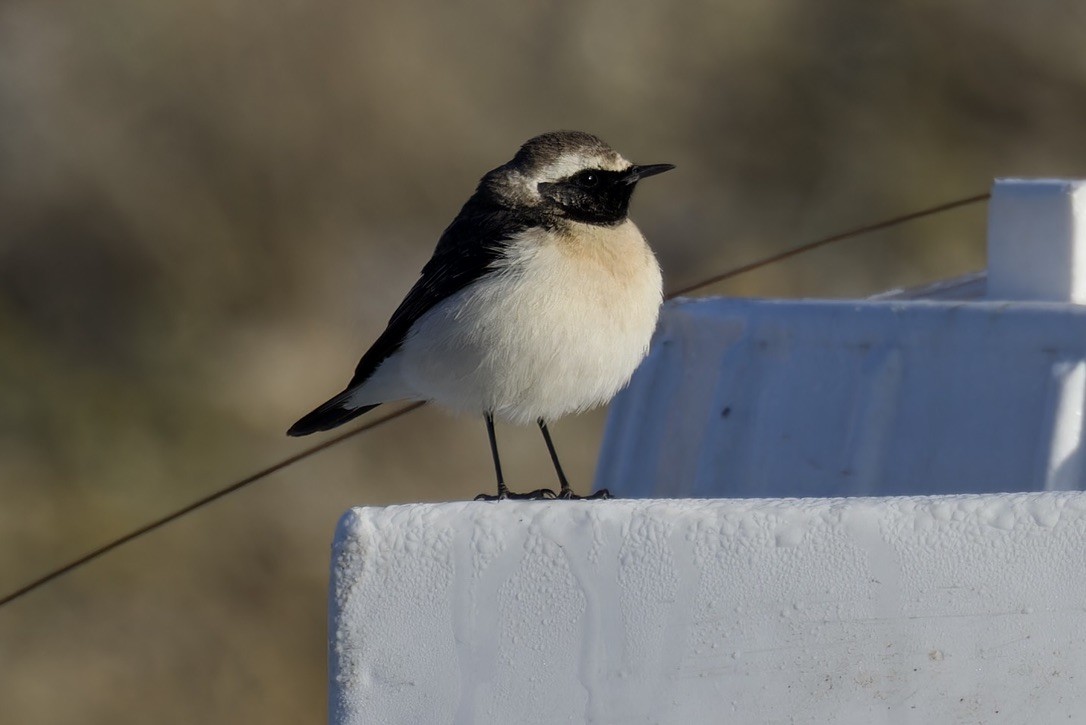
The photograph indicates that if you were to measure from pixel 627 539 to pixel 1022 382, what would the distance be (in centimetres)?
114

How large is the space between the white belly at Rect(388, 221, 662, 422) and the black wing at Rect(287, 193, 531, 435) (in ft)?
0.21

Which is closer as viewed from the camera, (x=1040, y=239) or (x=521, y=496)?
(x=521, y=496)

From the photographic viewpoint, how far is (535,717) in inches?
70.2

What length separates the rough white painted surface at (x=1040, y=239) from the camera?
9.96 feet

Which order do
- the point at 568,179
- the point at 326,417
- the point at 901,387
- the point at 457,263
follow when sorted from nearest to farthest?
the point at 901,387 < the point at 457,263 < the point at 568,179 < the point at 326,417

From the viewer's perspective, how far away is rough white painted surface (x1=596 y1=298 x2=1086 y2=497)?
2.63m

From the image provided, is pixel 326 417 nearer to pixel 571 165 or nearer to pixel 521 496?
pixel 571 165

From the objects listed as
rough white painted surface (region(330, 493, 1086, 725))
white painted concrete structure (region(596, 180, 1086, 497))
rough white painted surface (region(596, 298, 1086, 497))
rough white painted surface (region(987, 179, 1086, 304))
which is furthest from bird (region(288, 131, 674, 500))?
rough white painted surface (region(330, 493, 1086, 725))

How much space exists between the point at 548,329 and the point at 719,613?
1.55 m

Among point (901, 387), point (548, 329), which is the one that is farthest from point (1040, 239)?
point (548, 329)

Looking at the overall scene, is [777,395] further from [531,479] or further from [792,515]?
[531,479]

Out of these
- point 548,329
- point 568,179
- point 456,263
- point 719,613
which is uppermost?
point 568,179

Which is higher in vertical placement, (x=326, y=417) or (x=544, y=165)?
(x=544, y=165)

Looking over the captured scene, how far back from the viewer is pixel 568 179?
368 cm
